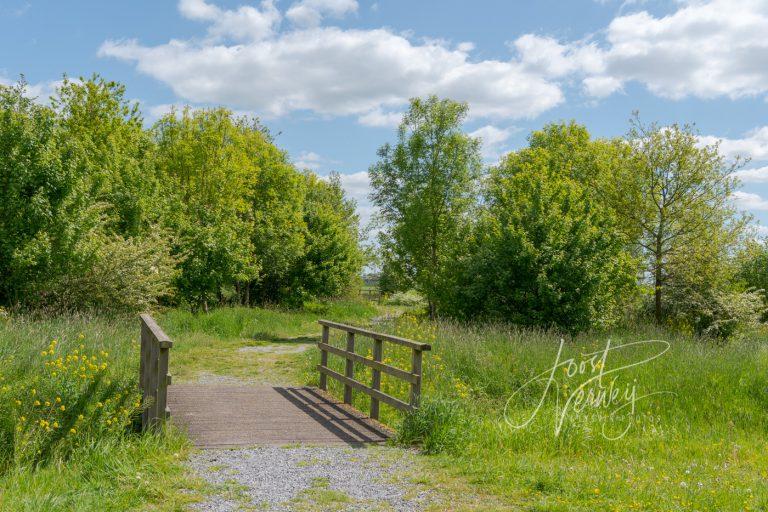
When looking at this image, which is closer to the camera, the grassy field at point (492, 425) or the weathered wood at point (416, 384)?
the grassy field at point (492, 425)

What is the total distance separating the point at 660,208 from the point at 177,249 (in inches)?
706

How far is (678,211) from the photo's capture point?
81.8 ft

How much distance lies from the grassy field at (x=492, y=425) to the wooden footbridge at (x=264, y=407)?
0.35 meters

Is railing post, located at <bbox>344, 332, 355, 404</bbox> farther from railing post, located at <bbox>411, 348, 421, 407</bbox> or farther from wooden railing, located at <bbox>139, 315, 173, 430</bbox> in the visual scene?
wooden railing, located at <bbox>139, 315, 173, 430</bbox>

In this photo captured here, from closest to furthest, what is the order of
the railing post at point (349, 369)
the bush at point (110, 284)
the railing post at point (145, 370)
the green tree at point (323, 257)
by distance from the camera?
the railing post at point (145, 370), the railing post at point (349, 369), the bush at point (110, 284), the green tree at point (323, 257)

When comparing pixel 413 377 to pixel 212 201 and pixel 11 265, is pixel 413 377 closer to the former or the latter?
pixel 11 265

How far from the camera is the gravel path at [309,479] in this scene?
19.5ft

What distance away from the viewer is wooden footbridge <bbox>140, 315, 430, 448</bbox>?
7.91 m

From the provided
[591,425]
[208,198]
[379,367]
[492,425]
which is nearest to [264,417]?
[379,367]

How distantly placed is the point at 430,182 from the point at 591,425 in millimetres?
19425

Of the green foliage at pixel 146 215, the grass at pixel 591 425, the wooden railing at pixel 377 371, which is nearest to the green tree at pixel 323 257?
the green foliage at pixel 146 215

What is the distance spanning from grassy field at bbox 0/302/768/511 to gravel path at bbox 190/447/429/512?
0.29 meters

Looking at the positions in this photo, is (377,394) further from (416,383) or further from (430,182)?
(430,182)

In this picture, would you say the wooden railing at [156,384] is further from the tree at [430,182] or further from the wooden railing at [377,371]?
the tree at [430,182]
